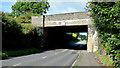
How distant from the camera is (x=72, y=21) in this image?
26.2 meters

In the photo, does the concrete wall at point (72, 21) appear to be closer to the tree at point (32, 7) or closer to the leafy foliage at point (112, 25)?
the leafy foliage at point (112, 25)

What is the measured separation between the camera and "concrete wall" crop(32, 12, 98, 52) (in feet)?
78.5

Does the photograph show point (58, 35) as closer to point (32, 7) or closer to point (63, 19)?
point (63, 19)

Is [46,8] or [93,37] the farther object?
[46,8]

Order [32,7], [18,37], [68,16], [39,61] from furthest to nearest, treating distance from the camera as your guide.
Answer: [32,7]
[68,16]
[18,37]
[39,61]

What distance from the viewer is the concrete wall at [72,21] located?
23938 millimetres

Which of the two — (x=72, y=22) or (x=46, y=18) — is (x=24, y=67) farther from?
(x=46, y=18)

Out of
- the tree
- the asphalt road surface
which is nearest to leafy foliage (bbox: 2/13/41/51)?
the asphalt road surface

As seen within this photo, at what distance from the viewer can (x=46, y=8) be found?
55.7m

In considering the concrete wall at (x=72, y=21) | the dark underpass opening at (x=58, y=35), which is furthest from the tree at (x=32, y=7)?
the concrete wall at (x=72, y=21)

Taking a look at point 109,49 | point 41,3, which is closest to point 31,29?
point 109,49

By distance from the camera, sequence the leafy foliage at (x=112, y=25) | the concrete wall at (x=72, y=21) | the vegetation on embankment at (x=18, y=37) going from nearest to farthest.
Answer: the leafy foliage at (x=112, y=25) → the vegetation on embankment at (x=18, y=37) → the concrete wall at (x=72, y=21)

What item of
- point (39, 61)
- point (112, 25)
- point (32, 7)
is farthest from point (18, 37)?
point (32, 7)

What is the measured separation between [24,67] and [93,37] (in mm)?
17460
